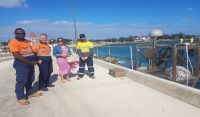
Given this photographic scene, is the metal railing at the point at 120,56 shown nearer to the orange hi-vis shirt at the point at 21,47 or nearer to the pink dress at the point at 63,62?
the pink dress at the point at 63,62

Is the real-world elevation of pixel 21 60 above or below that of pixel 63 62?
above

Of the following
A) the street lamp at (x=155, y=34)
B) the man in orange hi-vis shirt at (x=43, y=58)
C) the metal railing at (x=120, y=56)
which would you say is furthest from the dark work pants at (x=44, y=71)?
the street lamp at (x=155, y=34)

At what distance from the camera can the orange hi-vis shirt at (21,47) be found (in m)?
5.48

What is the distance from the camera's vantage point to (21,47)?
18.5 feet

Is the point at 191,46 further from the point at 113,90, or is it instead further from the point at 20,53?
the point at 20,53

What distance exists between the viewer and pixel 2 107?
18.3 feet

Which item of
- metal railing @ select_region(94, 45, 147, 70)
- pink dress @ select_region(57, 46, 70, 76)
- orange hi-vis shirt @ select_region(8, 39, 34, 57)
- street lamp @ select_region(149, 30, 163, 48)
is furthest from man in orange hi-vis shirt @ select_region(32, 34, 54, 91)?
street lamp @ select_region(149, 30, 163, 48)

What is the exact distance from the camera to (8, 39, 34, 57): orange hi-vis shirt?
18.0 ft

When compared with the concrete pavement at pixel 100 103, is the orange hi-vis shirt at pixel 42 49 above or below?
above

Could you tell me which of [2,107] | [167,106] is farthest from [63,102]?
[167,106]

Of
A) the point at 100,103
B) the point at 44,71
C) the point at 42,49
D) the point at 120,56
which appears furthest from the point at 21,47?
the point at 120,56

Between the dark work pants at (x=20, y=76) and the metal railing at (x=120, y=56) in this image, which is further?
the metal railing at (x=120, y=56)

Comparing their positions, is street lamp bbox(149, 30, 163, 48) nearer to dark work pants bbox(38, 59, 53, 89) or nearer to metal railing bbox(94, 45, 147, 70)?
metal railing bbox(94, 45, 147, 70)

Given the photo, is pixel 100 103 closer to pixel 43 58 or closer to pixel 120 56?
pixel 43 58
